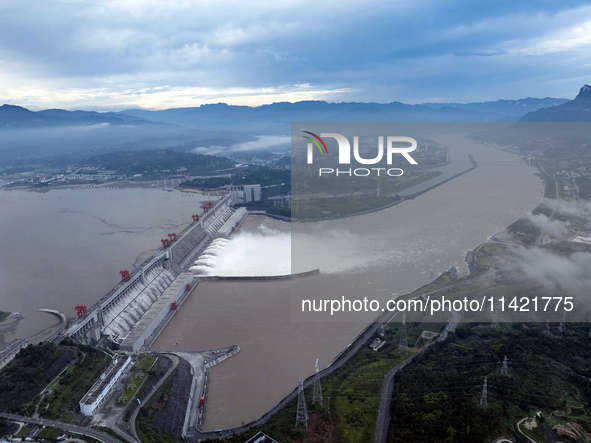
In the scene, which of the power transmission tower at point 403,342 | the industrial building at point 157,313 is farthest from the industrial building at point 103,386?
the power transmission tower at point 403,342

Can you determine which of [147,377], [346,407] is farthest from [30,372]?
[346,407]

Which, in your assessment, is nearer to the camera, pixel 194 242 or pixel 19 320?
pixel 19 320

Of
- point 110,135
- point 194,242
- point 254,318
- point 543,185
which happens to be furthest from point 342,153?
point 110,135

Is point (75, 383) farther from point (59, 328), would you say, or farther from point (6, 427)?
point (59, 328)

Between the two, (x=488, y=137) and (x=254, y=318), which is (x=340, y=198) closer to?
(x=254, y=318)

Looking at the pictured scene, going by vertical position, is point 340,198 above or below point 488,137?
below

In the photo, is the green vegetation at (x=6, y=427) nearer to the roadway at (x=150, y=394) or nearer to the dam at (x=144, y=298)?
the roadway at (x=150, y=394)
